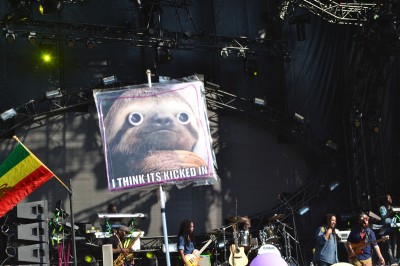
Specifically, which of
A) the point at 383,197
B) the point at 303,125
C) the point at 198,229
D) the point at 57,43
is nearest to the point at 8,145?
the point at 57,43

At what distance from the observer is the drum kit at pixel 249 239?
15.8m

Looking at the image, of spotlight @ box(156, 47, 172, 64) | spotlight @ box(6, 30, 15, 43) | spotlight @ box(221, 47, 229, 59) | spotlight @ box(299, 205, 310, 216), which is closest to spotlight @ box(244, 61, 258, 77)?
spotlight @ box(221, 47, 229, 59)

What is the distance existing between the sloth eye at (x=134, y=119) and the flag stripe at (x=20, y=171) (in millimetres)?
1400

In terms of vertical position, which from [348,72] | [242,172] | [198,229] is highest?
[348,72]

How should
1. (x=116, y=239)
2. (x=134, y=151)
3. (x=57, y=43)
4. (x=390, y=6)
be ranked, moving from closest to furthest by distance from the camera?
(x=134, y=151)
(x=116, y=239)
(x=390, y=6)
(x=57, y=43)

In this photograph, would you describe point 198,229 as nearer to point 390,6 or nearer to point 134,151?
point 390,6

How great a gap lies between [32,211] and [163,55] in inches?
390

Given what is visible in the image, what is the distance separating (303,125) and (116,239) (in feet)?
21.1

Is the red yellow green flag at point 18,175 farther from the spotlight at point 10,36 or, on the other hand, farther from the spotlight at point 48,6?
the spotlight at point 10,36

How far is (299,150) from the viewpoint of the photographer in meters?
19.5

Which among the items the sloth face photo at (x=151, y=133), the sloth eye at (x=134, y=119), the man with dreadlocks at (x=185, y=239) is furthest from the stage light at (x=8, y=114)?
the sloth eye at (x=134, y=119)

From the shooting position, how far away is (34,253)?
8555 mm

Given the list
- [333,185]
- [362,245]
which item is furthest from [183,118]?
[333,185]

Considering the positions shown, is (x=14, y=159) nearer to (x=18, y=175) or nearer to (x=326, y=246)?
(x=18, y=175)
